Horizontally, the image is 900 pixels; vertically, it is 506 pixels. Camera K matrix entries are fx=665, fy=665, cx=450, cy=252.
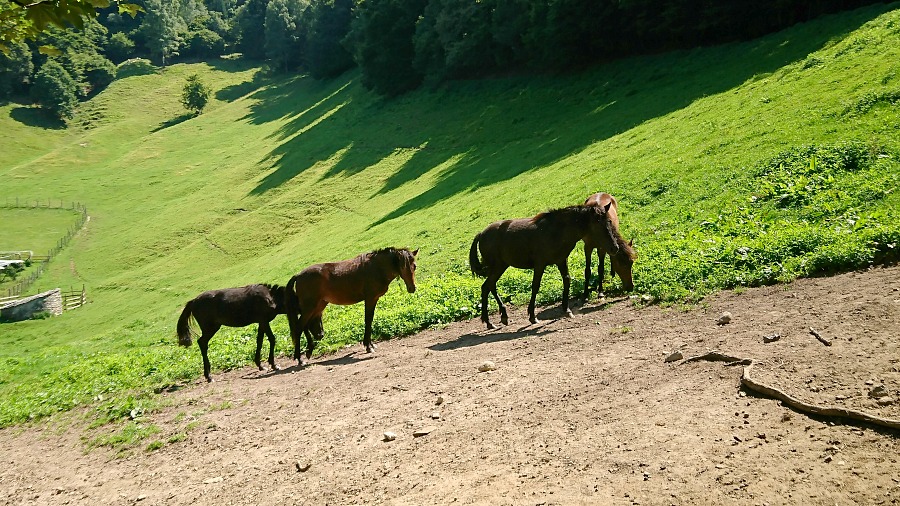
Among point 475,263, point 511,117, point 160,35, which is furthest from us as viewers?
point 160,35

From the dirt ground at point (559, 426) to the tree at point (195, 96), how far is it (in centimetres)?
10420

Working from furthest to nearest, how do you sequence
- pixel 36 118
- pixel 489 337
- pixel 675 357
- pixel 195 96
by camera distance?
pixel 195 96 < pixel 36 118 < pixel 489 337 < pixel 675 357

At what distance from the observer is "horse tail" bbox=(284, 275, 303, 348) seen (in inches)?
571

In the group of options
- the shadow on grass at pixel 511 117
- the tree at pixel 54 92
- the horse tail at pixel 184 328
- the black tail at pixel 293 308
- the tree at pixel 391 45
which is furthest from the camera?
the tree at pixel 54 92

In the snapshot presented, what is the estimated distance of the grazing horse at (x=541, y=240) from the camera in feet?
44.7

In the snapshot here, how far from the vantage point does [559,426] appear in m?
7.96

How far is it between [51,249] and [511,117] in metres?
41.0

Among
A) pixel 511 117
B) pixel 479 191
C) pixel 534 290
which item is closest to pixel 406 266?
pixel 534 290

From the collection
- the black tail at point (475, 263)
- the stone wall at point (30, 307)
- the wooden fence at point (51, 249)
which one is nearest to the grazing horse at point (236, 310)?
the black tail at point (475, 263)

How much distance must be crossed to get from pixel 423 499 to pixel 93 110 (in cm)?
12501

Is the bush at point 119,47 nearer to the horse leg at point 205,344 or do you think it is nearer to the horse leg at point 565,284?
the horse leg at point 205,344

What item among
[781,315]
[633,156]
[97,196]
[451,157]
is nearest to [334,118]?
[97,196]

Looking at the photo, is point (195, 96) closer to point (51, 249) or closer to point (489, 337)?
point (51, 249)

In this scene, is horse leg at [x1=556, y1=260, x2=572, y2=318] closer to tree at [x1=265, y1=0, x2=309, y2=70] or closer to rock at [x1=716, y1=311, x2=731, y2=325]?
rock at [x1=716, y1=311, x2=731, y2=325]
